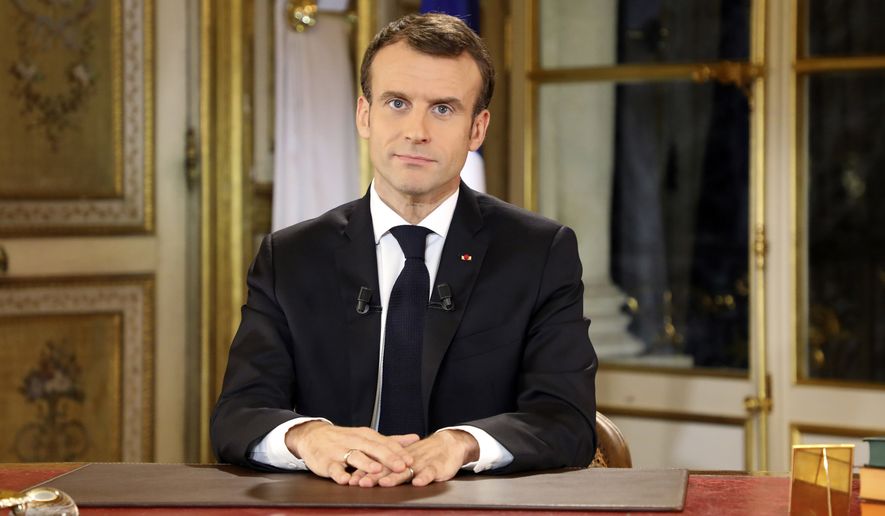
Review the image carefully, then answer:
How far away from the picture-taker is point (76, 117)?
448cm

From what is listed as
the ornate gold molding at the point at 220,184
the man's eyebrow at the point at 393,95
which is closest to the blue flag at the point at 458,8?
the ornate gold molding at the point at 220,184

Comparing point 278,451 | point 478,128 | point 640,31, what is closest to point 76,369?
point 640,31

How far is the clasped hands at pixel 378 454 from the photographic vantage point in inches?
72.7

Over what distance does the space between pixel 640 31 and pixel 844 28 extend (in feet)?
2.24

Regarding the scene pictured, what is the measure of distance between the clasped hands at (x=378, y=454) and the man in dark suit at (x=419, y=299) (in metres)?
0.23

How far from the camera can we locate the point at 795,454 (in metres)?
1.64

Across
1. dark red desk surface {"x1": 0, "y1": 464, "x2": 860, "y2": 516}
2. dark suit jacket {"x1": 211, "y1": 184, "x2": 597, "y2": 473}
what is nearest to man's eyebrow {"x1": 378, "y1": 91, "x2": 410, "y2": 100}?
dark suit jacket {"x1": 211, "y1": 184, "x2": 597, "y2": 473}

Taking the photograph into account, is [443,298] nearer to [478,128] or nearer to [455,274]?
[455,274]

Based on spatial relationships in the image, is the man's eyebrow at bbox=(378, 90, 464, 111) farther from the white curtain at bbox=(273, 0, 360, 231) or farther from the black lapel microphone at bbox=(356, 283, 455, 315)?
the white curtain at bbox=(273, 0, 360, 231)

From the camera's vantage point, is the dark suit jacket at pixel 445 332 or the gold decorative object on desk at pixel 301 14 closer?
the dark suit jacket at pixel 445 332

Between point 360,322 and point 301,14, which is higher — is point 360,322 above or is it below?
below

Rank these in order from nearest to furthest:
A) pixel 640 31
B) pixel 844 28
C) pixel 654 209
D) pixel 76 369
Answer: pixel 844 28, pixel 76 369, pixel 640 31, pixel 654 209

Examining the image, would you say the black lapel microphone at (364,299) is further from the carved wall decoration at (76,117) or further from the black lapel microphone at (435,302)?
the carved wall decoration at (76,117)

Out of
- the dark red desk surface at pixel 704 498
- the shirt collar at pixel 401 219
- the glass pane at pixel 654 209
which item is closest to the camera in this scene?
the dark red desk surface at pixel 704 498
